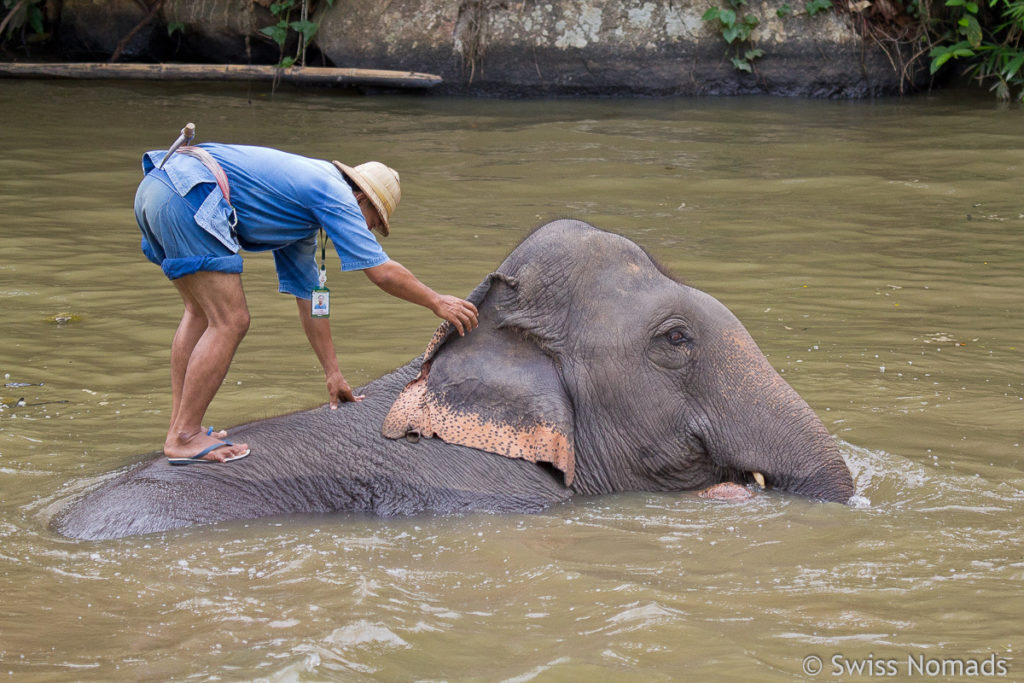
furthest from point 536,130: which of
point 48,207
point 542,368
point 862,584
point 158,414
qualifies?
point 862,584

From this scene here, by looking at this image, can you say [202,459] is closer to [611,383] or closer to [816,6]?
[611,383]

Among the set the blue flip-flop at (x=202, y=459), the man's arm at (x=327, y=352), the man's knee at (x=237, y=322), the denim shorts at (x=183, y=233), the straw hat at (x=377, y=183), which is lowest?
the blue flip-flop at (x=202, y=459)

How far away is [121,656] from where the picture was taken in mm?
3275

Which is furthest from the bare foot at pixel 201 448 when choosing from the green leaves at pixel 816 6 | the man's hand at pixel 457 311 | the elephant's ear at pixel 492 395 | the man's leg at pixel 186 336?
the green leaves at pixel 816 6

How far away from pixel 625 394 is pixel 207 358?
1.50 meters

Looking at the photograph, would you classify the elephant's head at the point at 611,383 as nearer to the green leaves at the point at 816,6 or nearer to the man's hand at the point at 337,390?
the man's hand at the point at 337,390

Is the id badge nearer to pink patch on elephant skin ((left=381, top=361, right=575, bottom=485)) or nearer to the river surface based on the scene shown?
pink patch on elephant skin ((left=381, top=361, right=575, bottom=485))

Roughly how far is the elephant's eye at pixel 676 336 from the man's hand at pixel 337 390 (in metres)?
1.19

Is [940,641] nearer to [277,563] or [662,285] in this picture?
[662,285]

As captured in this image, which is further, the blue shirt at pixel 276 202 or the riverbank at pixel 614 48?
the riverbank at pixel 614 48

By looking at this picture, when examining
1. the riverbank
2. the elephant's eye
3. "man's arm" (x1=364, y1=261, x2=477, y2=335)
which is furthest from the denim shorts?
the riverbank

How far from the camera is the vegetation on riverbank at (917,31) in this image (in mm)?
13375

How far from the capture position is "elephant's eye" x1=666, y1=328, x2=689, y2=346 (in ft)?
14.5

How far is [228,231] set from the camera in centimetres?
446
